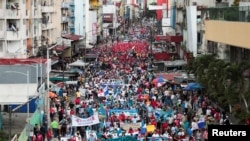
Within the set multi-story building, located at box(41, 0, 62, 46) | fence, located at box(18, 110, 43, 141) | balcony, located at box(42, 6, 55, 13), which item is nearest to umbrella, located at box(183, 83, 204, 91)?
fence, located at box(18, 110, 43, 141)

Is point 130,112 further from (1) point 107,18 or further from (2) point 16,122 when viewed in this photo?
(1) point 107,18

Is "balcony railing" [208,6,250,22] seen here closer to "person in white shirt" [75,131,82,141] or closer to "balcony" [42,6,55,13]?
"person in white shirt" [75,131,82,141]

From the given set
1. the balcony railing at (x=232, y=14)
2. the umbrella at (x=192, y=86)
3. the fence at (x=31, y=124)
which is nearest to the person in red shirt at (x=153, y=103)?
the umbrella at (x=192, y=86)

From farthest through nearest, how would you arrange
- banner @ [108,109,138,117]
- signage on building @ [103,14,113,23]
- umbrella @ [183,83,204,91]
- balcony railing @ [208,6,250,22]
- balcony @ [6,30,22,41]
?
signage on building @ [103,14,113,23], balcony @ [6,30,22,41], umbrella @ [183,83,204,91], banner @ [108,109,138,117], balcony railing @ [208,6,250,22]

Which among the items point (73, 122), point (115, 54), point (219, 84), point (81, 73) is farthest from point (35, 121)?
point (115, 54)

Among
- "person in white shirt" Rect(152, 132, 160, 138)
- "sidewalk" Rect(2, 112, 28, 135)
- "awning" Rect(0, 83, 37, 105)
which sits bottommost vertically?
"sidewalk" Rect(2, 112, 28, 135)

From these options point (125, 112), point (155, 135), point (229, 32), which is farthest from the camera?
point (229, 32)

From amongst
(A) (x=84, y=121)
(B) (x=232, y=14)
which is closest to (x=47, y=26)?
(B) (x=232, y=14)

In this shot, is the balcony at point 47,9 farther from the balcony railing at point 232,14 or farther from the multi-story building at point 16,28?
the balcony railing at point 232,14
